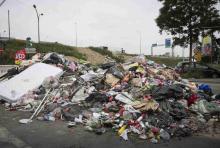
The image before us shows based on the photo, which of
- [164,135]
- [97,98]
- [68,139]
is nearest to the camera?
[68,139]

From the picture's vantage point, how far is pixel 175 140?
8.26 metres

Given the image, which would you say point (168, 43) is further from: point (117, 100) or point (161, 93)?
point (117, 100)

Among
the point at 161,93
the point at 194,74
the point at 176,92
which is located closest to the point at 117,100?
the point at 161,93

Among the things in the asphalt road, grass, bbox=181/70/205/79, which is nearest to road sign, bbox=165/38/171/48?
grass, bbox=181/70/205/79

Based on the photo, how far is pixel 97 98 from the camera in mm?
11625

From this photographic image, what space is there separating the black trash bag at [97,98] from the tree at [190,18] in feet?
74.2

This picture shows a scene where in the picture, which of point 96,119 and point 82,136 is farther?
point 96,119

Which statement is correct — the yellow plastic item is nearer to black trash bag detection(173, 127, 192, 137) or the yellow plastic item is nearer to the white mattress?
black trash bag detection(173, 127, 192, 137)

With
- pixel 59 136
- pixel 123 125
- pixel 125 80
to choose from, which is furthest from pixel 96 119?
pixel 125 80

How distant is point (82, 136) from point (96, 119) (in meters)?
1.32

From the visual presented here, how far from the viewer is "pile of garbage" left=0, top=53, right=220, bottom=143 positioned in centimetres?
922

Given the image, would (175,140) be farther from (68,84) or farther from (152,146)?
(68,84)

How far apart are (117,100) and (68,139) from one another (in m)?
3.42

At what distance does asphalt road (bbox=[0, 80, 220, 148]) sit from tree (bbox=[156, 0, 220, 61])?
25073mm
